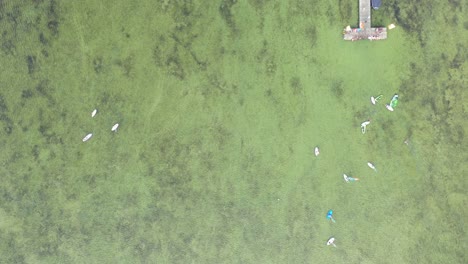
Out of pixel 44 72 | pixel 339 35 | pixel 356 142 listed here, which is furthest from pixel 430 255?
pixel 44 72

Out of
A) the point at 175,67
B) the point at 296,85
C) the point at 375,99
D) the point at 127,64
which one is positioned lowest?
the point at 375,99

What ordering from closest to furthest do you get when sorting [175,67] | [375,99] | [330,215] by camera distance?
[175,67] → [375,99] → [330,215]

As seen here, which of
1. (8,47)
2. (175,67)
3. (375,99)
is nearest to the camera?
(8,47)

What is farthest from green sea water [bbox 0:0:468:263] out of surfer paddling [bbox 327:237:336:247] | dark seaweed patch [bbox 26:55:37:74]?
surfer paddling [bbox 327:237:336:247]

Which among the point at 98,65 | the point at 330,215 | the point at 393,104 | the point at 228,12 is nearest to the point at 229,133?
the point at 228,12

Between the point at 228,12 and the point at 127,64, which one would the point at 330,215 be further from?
the point at 127,64

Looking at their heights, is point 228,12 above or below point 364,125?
above

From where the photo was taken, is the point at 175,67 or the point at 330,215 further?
the point at 330,215

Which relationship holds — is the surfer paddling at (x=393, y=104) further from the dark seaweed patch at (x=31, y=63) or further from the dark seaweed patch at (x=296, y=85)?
the dark seaweed patch at (x=31, y=63)
